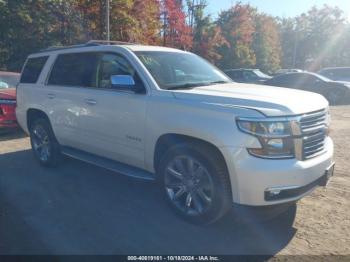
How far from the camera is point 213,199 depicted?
3.77 meters

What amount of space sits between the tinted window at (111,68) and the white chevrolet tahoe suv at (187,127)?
1cm

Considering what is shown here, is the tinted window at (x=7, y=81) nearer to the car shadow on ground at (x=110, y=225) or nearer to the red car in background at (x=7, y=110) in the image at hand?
the red car in background at (x=7, y=110)

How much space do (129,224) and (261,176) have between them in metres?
1.62

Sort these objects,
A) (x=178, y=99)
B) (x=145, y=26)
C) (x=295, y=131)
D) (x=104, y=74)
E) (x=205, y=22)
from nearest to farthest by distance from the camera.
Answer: (x=295, y=131) → (x=178, y=99) → (x=104, y=74) → (x=145, y=26) → (x=205, y=22)

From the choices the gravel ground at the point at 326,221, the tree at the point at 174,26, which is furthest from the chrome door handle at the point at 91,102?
the tree at the point at 174,26

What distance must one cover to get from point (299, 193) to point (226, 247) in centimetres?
90

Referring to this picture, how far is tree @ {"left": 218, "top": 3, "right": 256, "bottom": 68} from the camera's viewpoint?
1334 inches

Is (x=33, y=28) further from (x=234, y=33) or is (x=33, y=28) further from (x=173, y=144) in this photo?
(x=173, y=144)

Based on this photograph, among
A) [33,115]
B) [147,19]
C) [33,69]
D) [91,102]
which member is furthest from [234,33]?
[91,102]

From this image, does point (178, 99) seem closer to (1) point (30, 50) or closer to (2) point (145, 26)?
(2) point (145, 26)

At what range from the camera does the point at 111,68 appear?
16.2ft

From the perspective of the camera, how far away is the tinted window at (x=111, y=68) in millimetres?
4676

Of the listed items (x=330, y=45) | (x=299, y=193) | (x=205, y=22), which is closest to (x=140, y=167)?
(x=299, y=193)

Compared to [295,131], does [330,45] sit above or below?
above
